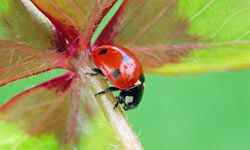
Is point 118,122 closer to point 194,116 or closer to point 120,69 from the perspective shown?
point 120,69

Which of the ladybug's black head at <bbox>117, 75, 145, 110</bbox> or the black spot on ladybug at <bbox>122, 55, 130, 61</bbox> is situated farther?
the ladybug's black head at <bbox>117, 75, 145, 110</bbox>

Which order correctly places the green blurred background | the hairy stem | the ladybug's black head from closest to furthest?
the hairy stem → the ladybug's black head → the green blurred background

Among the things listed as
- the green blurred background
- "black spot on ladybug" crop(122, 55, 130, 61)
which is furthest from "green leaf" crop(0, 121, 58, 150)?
the green blurred background

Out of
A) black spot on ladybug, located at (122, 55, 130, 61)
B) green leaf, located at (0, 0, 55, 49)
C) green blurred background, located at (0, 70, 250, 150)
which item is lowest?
green blurred background, located at (0, 70, 250, 150)

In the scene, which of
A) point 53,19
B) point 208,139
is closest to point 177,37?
point 53,19

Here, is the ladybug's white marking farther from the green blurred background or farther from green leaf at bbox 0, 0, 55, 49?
the green blurred background

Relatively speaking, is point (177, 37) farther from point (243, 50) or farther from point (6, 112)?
point (6, 112)

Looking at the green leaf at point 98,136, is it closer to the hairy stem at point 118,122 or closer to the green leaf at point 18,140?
the green leaf at point 18,140
